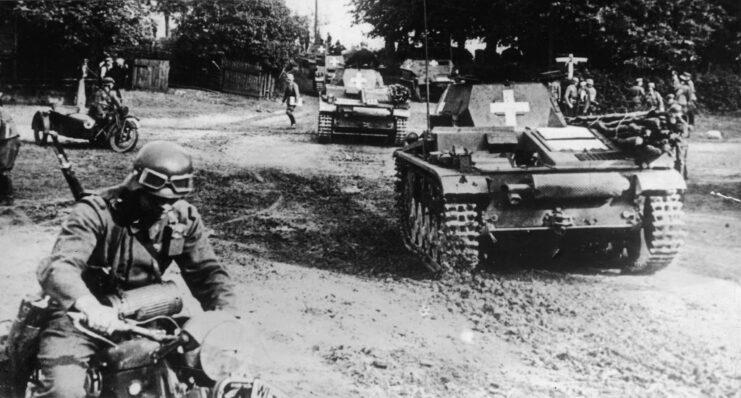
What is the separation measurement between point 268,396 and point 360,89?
1503 centimetres

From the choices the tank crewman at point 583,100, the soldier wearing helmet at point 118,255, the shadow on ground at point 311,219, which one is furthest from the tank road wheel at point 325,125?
the soldier wearing helmet at point 118,255

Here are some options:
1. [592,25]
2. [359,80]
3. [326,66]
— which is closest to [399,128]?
[359,80]

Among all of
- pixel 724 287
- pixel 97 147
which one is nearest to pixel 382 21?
pixel 97 147

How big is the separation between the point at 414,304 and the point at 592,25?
10.5 m

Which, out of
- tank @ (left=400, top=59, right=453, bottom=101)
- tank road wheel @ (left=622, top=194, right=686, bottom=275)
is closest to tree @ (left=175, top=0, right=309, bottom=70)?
tank @ (left=400, top=59, right=453, bottom=101)

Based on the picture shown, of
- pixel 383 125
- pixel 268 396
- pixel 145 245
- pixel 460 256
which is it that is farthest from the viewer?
pixel 383 125

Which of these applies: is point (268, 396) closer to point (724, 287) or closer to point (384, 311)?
point (384, 311)

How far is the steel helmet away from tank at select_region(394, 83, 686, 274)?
3.93 m

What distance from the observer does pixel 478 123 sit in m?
8.39

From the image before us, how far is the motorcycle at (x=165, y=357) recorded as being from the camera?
Result: 2674 millimetres

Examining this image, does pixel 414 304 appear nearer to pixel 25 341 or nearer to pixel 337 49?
pixel 25 341

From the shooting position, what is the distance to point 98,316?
8.66 ft

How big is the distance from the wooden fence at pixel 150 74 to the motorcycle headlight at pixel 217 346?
72.7 ft

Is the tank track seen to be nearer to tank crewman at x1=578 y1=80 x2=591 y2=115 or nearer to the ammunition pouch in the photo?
the ammunition pouch
